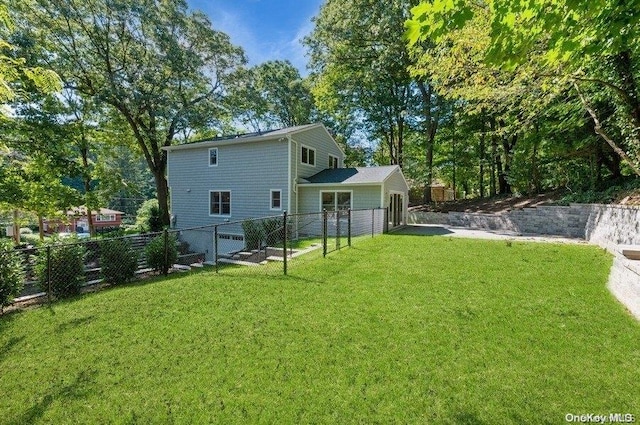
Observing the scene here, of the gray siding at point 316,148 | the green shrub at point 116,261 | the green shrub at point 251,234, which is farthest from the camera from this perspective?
the gray siding at point 316,148

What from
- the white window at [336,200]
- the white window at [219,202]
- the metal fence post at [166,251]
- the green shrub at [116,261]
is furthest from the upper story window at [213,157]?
the green shrub at [116,261]

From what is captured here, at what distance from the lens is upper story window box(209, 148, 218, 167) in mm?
15984

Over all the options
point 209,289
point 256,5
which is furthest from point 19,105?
point 209,289

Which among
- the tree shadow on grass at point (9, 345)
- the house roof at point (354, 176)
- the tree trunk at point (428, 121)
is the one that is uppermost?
the tree trunk at point (428, 121)

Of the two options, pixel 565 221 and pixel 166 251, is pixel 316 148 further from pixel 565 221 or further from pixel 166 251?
pixel 565 221

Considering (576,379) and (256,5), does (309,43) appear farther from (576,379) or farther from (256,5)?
(576,379)

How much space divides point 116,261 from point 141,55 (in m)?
14.6

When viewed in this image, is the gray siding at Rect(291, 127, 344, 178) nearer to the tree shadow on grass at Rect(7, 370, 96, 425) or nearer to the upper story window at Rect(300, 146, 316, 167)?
the upper story window at Rect(300, 146, 316, 167)

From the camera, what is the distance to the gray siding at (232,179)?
14.5 m

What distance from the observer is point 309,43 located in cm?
2134

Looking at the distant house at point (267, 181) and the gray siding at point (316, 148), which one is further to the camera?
the gray siding at point (316, 148)

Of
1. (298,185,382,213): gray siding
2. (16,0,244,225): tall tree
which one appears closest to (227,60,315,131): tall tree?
(16,0,244,225): tall tree

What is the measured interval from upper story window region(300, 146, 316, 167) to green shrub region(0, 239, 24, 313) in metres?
11.2

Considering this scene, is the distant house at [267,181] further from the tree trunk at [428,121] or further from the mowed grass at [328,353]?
the mowed grass at [328,353]
